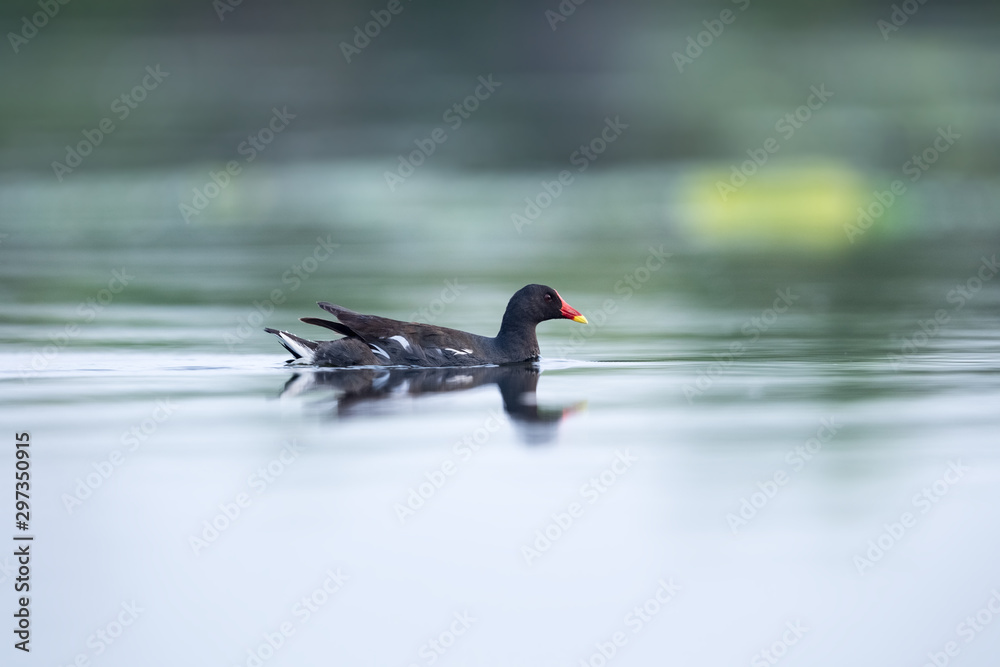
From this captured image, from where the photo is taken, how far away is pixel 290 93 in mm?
47875

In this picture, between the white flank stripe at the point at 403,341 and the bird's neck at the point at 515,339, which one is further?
the bird's neck at the point at 515,339

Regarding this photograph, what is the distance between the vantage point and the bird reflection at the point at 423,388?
9891mm

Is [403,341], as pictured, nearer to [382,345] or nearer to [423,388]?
[382,345]

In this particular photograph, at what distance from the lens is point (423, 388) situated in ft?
36.5

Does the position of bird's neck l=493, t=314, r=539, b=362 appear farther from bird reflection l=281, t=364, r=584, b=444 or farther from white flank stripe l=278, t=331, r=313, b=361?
white flank stripe l=278, t=331, r=313, b=361

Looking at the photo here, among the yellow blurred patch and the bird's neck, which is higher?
the yellow blurred patch

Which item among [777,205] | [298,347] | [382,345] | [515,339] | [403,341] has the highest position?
[777,205]

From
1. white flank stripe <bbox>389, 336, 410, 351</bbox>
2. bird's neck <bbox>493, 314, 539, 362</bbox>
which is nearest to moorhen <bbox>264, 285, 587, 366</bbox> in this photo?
white flank stripe <bbox>389, 336, 410, 351</bbox>

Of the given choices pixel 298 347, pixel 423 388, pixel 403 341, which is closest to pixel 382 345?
pixel 403 341

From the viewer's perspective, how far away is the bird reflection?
9891mm

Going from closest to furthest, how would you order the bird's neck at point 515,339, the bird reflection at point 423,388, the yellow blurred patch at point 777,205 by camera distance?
the bird reflection at point 423,388, the bird's neck at point 515,339, the yellow blurred patch at point 777,205

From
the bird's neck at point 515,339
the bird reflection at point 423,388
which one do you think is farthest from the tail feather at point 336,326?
the bird's neck at point 515,339

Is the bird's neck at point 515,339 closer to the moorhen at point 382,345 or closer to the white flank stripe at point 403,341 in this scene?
the moorhen at point 382,345

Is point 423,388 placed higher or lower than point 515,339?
lower
